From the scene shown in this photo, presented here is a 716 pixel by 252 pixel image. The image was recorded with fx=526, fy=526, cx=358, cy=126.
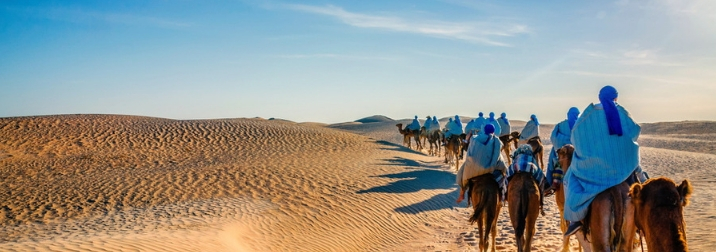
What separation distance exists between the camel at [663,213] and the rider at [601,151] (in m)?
1.84

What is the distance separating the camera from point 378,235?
1234 cm

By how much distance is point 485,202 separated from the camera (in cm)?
892

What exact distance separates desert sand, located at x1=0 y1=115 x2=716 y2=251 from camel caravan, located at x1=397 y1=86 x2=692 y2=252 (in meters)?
2.06

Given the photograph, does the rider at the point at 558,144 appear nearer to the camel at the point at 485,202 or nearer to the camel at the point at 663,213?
the camel at the point at 485,202

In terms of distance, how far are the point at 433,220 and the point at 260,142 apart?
15.9 metres

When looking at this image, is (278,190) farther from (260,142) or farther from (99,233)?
(260,142)

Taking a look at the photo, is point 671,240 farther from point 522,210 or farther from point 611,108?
point 522,210

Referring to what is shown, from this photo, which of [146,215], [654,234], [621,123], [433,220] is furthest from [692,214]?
[146,215]

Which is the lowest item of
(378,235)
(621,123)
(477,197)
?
(378,235)

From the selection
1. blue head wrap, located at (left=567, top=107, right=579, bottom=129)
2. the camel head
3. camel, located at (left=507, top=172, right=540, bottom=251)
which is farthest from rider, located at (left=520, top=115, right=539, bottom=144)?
camel, located at (left=507, top=172, right=540, bottom=251)

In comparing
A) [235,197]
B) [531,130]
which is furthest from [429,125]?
[235,197]

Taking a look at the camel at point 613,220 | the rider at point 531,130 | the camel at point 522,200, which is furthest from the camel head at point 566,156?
the rider at point 531,130

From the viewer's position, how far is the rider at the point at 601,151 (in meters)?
5.42

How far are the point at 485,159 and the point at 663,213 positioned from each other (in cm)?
582
